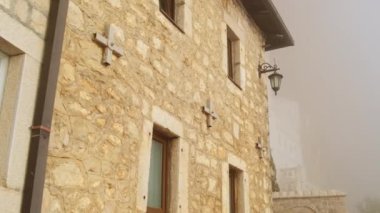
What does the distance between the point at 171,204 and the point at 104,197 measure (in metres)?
1.03

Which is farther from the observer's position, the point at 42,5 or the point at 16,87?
the point at 42,5

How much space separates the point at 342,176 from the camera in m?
77.1

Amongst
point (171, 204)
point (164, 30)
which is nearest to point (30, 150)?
point (171, 204)

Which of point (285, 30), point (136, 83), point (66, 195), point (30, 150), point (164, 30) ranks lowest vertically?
point (66, 195)

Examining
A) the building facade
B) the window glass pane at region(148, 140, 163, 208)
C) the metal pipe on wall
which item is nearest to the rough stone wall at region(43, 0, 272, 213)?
the metal pipe on wall

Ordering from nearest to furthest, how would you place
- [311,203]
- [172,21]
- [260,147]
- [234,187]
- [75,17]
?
1. [75,17]
2. [172,21]
3. [234,187]
4. [260,147]
5. [311,203]

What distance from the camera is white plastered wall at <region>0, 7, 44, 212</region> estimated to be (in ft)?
7.56

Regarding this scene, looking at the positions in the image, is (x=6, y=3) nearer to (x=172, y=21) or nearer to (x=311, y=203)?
(x=172, y=21)

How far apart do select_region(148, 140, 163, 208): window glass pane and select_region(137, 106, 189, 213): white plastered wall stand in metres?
0.12

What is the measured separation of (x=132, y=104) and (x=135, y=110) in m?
0.06

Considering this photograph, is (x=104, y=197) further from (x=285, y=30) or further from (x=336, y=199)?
(x=336, y=199)

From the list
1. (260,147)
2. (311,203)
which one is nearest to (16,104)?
(260,147)

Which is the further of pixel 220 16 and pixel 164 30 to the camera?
pixel 220 16

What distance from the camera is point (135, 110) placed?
11.8ft
